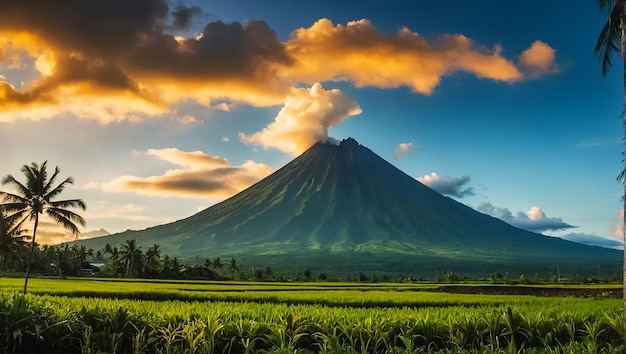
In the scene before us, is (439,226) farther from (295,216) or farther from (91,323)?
(91,323)

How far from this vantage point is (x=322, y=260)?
146m

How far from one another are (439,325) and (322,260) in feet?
452

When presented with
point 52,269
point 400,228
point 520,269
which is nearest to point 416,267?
point 520,269

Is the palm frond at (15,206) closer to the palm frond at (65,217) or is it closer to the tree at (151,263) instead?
the palm frond at (65,217)

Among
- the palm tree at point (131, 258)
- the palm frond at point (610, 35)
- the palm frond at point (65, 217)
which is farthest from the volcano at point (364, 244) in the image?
the palm frond at point (610, 35)

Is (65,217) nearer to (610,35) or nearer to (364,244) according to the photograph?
(610,35)

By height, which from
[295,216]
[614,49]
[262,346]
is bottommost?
[262,346]

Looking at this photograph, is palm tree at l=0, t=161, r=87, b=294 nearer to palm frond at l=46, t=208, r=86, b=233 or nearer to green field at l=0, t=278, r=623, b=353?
palm frond at l=46, t=208, r=86, b=233

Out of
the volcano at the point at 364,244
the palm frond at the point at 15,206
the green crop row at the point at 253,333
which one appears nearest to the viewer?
the green crop row at the point at 253,333

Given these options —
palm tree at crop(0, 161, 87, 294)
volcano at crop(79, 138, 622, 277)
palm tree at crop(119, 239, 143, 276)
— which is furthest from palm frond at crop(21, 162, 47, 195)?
volcano at crop(79, 138, 622, 277)

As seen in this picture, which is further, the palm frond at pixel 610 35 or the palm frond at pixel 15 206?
the palm frond at pixel 15 206

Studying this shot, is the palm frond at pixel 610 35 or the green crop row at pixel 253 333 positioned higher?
the palm frond at pixel 610 35

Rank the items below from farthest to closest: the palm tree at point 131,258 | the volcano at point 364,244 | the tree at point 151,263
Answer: the volcano at point 364,244
the palm tree at point 131,258
the tree at point 151,263

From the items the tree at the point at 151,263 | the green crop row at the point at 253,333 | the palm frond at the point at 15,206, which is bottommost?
the green crop row at the point at 253,333
